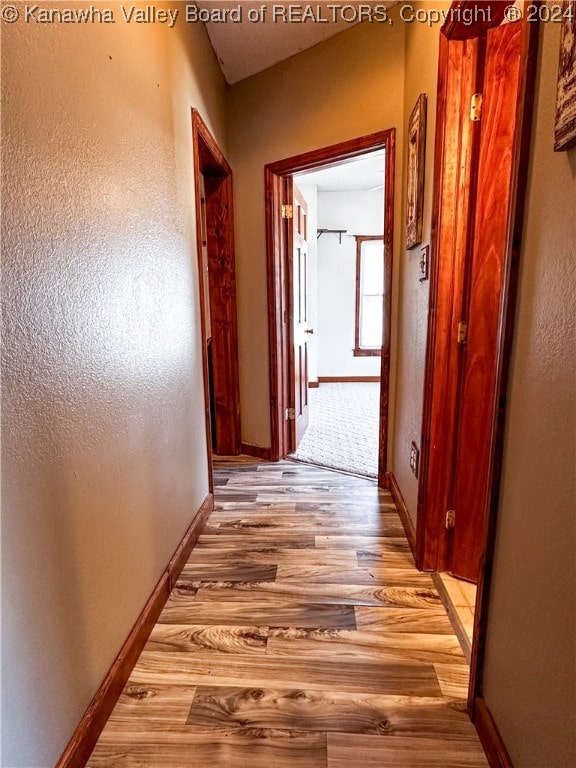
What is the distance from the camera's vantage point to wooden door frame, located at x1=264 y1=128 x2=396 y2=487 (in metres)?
2.23

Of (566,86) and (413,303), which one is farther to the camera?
(413,303)

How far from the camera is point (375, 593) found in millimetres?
1589

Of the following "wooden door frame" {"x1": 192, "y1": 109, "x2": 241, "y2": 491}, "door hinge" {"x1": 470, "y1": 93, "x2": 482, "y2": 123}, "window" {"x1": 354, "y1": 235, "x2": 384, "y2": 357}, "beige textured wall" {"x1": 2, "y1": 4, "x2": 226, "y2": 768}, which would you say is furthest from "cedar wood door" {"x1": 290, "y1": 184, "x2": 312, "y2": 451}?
"window" {"x1": 354, "y1": 235, "x2": 384, "y2": 357}

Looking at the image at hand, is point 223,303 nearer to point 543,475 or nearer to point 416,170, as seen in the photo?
point 416,170

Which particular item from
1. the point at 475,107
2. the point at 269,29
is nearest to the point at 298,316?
the point at 269,29

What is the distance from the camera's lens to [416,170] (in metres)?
1.80

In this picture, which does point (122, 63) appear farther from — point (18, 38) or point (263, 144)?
point (263, 144)

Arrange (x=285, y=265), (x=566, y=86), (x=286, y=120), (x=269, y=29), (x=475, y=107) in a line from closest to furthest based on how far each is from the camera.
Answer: (x=566, y=86) < (x=475, y=107) < (x=269, y=29) < (x=286, y=120) < (x=285, y=265)

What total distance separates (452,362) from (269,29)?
6.95ft

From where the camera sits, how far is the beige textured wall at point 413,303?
1622 millimetres

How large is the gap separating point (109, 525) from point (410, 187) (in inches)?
76.2

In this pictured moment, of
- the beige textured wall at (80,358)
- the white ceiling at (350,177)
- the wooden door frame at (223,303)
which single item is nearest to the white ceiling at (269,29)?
the wooden door frame at (223,303)

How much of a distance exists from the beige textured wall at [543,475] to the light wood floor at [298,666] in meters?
0.30

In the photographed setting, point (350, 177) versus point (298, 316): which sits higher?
point (350, 177)
